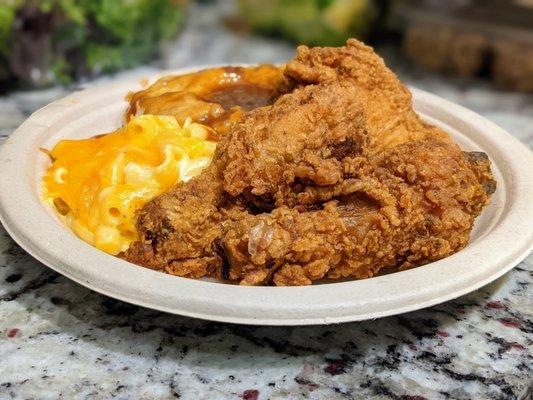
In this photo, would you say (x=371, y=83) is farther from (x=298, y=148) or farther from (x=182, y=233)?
(x=182, y=233)

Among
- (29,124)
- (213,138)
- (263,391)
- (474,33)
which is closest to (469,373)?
(263,391)

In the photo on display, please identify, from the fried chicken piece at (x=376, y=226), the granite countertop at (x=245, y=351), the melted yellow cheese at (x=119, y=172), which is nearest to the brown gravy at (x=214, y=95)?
the melted yellow cheese at (x=119, y=172)

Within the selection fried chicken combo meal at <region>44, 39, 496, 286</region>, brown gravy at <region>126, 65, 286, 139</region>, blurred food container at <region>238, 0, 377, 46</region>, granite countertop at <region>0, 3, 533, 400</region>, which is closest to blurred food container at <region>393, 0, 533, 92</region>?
blurred food container at <region>238, 0, 377, 46</region>

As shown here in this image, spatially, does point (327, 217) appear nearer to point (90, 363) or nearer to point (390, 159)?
point (390, 159)

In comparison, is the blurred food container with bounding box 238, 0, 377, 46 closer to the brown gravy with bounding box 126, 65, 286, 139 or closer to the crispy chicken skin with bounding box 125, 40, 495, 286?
the brown gravy with bounding box 126, 65, 286, 139

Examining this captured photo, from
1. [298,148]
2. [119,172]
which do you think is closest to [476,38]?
[298,148]
